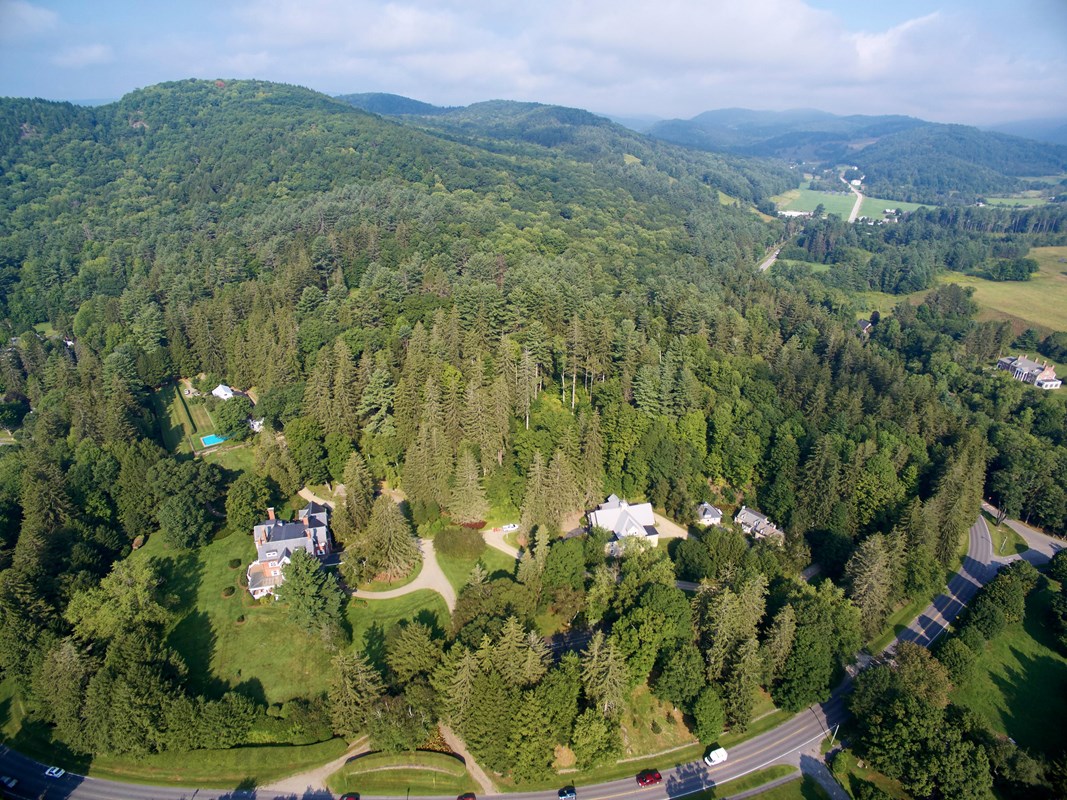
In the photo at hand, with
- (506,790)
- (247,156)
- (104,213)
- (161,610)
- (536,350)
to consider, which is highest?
(247,156)

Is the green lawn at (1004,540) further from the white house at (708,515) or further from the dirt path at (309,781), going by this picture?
the dirt path at (309,781)

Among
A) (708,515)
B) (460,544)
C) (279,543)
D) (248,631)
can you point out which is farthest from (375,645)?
(708,515)

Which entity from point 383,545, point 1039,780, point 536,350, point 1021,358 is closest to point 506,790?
point 383,545

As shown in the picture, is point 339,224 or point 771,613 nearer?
point 771,613

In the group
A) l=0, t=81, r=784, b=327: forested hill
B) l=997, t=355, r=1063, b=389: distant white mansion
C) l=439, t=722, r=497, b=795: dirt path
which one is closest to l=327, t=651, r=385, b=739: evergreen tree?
l=439, t=722, r=497, b=795: dirt path

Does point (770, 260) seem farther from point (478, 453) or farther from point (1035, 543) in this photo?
point (478, 453)

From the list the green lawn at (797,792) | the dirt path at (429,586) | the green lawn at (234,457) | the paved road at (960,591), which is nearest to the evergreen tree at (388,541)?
the dirt path at (429,586)

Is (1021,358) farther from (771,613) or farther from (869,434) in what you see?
(771,613)

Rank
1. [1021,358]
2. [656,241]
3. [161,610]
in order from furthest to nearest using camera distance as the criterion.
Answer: [656,241] < [1021,358] < [161,610]
